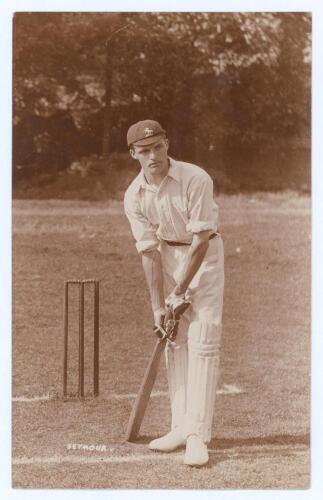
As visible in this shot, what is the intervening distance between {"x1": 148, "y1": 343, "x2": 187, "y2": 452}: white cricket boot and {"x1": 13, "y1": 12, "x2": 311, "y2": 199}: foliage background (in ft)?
3.16

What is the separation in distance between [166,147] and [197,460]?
1.66 meters

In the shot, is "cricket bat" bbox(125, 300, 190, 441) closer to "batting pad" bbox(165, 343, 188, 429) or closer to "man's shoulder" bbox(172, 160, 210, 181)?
"batting pad" bbox(165, 343, 188, 429)

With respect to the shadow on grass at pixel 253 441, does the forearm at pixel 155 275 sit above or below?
above

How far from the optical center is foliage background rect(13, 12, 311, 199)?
5.10 m

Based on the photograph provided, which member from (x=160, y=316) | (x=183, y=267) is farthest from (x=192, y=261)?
(x=160, y=316)

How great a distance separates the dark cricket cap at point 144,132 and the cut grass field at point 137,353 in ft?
1.39

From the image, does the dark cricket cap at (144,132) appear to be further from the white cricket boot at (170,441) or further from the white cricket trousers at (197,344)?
the white cricket boot at (170,441)

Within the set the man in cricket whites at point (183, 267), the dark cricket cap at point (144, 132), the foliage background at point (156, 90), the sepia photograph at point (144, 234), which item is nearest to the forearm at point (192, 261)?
the man in cricket whites at point (183, 267)

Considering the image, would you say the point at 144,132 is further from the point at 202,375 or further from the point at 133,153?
the point at 202,375

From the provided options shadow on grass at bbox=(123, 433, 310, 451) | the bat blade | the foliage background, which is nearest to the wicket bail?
the bat blade

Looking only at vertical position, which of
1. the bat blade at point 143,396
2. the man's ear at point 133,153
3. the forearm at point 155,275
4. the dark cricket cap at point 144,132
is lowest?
the bat blade at point 143,396

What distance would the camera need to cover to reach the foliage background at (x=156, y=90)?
5.10 meters

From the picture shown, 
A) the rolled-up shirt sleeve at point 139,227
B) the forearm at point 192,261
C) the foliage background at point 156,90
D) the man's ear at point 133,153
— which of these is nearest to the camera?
the forearm at point 192,261

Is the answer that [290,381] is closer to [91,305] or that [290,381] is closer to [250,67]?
[91,305]
